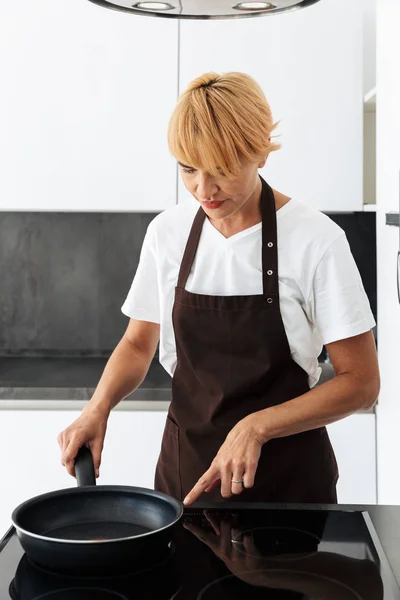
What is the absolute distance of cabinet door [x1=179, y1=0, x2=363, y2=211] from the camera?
259 cm

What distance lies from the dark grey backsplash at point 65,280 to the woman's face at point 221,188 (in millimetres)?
1579

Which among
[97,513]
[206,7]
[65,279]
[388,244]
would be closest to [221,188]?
[206,7]

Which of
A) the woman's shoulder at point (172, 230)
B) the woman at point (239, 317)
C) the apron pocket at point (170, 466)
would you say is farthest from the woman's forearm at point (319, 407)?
the woman's shoulder at point (172, 230)

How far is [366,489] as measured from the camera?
253 centimetres

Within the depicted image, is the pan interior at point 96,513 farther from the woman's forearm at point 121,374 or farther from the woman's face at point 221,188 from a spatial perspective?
the woman's face at point 221,188

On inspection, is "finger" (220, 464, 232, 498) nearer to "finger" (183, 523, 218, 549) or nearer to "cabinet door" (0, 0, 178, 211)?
"finger" (183, 523, 218, 549)

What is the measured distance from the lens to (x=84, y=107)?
263 cm

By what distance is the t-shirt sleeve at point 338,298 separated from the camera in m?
1.52

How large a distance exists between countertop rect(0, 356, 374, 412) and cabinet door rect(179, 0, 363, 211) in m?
0.65

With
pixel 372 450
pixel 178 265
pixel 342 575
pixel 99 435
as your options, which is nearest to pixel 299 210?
pixel 178 265

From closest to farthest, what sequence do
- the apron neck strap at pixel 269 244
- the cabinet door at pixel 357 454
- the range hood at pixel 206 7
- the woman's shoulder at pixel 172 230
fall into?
the range hood at pixel 206 7, the apron neck strap at pixel 269 244, the woman's shoulder at pixel 172 230, the cabinet door at pixel 357 454

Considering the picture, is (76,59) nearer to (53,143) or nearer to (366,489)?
(53,143)

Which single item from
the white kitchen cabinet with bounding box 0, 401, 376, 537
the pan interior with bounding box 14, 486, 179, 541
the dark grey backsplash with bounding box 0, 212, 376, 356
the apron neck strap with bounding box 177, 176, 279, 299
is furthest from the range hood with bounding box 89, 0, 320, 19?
the dark grey backsplash with bounding box 0, 212, 376, 356

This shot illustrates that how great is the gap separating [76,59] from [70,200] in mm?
448
